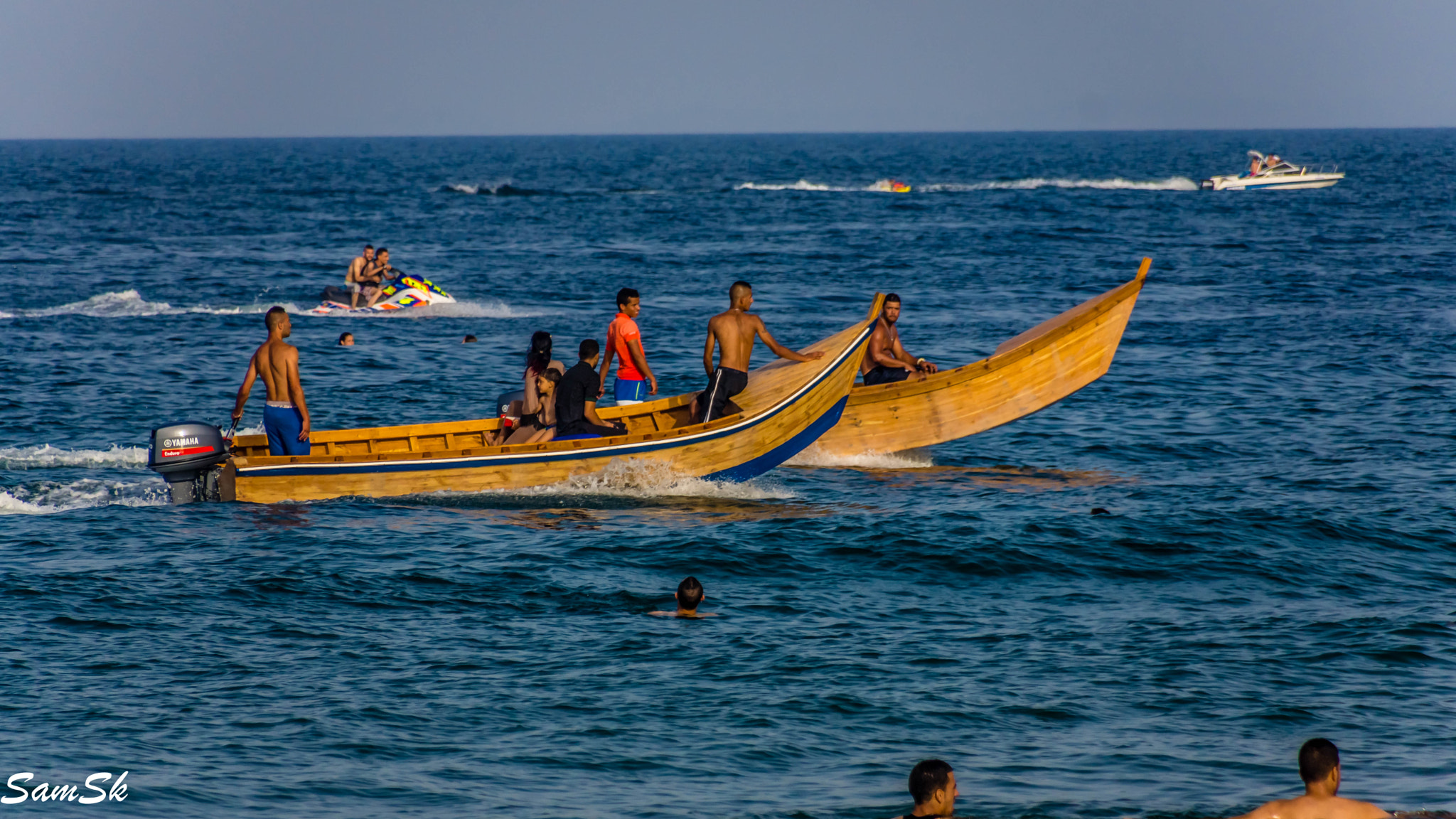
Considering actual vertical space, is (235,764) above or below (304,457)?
below

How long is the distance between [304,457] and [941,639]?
6816 mm

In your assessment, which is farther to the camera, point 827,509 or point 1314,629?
Answer: point 827,509

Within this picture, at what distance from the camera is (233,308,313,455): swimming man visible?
44.9 feet

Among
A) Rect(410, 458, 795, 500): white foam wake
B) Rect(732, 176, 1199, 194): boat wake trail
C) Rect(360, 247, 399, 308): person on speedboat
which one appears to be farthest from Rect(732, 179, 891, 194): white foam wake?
Rect(410, 458, 795, 500): white foam wake

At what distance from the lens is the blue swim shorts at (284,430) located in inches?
555

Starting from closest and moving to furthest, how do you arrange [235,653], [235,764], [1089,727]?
[235,764], [1089,727], [235,653]

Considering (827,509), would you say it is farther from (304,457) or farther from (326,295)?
(326,295)

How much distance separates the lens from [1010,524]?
14.5m

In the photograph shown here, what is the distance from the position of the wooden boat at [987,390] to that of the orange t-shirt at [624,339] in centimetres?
300

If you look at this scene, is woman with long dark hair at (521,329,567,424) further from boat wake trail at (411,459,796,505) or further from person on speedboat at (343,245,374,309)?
person on speedboat at (343,245,374,309)

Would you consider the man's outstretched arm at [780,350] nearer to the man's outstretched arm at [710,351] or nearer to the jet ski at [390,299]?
the man's outstretched arm at [710,351]

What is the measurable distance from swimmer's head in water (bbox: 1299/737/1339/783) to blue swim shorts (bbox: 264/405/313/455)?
10033 millimetres

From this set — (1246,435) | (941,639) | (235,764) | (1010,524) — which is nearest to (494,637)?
(235,764)

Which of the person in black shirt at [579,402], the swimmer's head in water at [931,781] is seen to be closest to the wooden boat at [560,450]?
the person in black shirt at [579,402]
